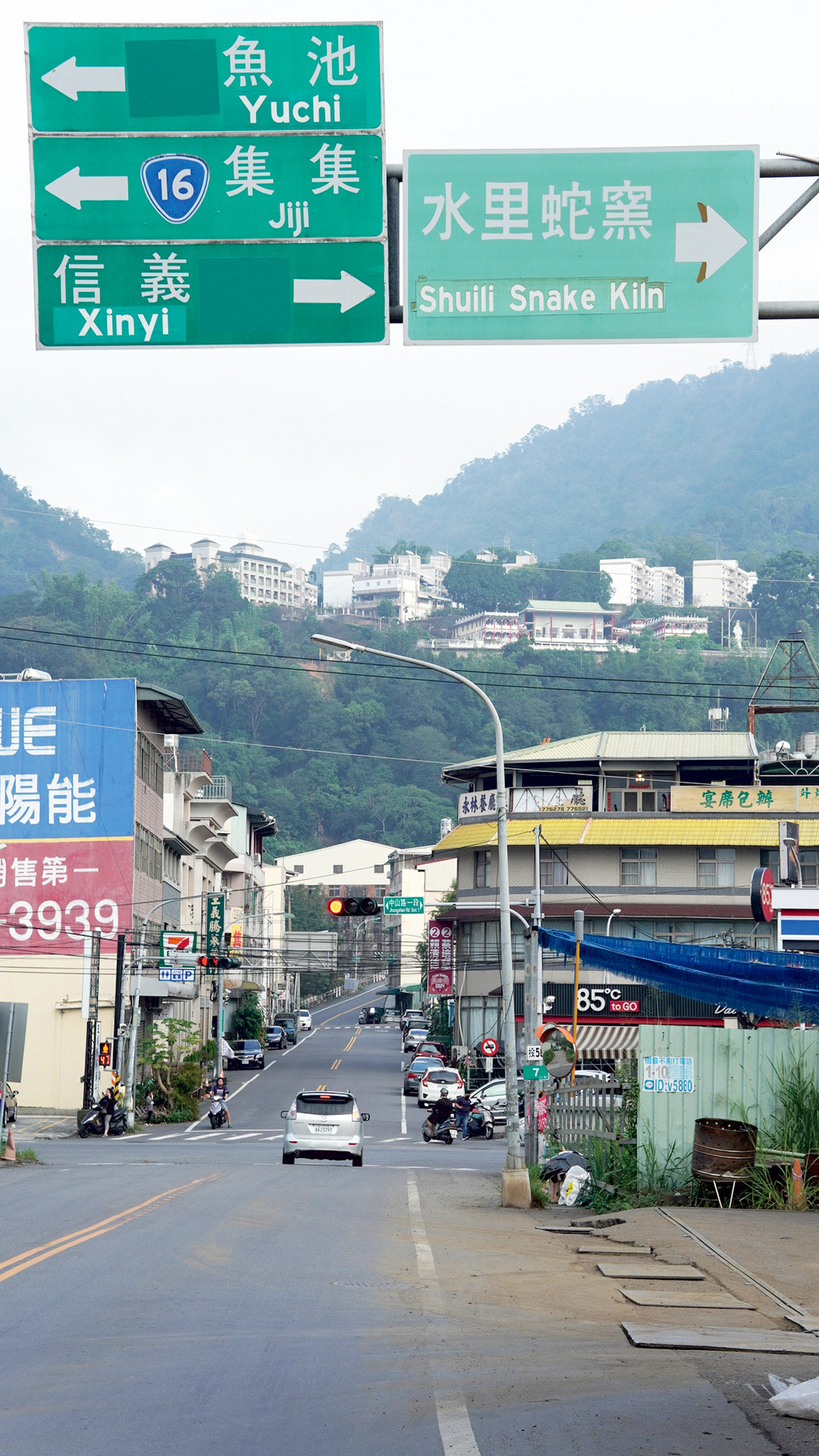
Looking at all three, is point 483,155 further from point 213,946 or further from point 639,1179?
point 213,946

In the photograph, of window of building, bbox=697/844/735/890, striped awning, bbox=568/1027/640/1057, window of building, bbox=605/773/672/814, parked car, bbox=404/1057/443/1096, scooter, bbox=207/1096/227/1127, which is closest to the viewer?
scooter, bbox=207/1096/227/1127

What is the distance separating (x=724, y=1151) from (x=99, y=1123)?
29.1 meters

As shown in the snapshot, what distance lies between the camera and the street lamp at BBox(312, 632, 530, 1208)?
2217cm

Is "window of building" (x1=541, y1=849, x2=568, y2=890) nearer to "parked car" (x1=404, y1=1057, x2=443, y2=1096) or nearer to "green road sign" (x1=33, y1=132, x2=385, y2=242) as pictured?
"parked car" (x1=404, y1=1057, x2=443, y2=1096)

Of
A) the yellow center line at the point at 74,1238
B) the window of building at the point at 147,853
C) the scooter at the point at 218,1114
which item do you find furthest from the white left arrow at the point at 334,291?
the window of building at the point at 147,853

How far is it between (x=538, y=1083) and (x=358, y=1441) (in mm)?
20154

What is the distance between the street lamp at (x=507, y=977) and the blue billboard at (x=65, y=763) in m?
32.1

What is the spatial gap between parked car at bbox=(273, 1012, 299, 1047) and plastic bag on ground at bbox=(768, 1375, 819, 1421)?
297 feet

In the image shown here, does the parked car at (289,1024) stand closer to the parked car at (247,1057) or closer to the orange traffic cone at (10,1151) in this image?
the parked car at (247,1057)

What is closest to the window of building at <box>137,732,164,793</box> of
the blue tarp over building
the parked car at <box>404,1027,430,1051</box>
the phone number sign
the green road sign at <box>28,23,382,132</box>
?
the phone number sign

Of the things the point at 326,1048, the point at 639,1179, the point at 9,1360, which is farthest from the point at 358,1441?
the point at 326,1048

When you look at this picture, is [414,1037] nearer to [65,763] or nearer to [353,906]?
[65,763]

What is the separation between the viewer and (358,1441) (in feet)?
24.7

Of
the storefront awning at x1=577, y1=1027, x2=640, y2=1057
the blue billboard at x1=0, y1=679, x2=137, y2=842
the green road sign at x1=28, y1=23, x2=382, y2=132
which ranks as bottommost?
the storefront awning at x1=577, y1=1027, x2=640, y2=1057
